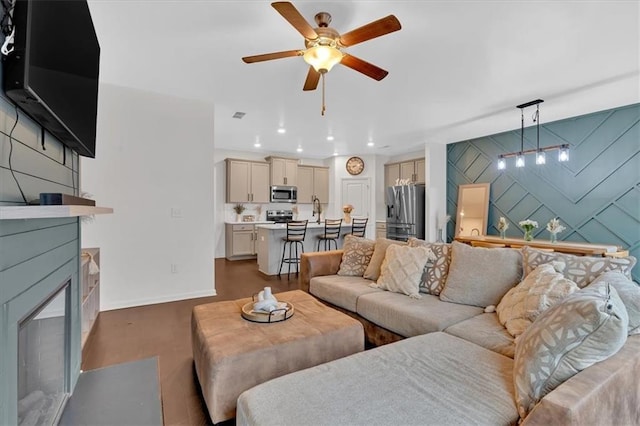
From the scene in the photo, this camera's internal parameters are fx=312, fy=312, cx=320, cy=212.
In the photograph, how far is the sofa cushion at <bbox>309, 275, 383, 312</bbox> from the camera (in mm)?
2797

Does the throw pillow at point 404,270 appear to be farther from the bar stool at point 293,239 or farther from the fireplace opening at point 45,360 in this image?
the bar stool at point 293,239

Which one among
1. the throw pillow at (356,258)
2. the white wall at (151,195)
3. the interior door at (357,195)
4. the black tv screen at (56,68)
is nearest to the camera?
the black tv screen at (56,68)

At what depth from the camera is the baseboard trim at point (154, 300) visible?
355cm

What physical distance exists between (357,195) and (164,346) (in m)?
6.21

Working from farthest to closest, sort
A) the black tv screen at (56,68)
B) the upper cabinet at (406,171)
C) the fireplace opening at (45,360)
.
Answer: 1. the upper cabinet at (406,171)
2. the fireplace opening at (45,360)
3. the black tv screen at (56,68)

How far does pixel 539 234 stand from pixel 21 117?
6.33 metres

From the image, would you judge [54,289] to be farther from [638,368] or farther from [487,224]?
[487,224]

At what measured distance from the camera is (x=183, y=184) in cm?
396

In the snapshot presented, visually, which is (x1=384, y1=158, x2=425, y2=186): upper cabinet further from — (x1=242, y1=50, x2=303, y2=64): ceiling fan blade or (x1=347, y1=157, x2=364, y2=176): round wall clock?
(x1=242, y1=50, x2=303, y2=64): ceiling fan blade

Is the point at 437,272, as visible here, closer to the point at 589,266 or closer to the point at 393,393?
the point at 589,266

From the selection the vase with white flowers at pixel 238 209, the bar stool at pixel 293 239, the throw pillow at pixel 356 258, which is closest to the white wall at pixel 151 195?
the bar stool at pixel 293 239

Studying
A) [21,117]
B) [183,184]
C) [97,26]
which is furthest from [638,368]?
[183,184]

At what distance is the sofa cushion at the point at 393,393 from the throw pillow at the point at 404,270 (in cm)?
107

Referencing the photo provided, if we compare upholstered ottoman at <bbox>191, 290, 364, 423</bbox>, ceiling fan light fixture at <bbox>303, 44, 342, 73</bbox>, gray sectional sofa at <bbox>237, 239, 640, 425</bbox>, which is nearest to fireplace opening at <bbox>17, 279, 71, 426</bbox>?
upholstered ottoman at <bbox>191, 290, 364, 423</bbox>
